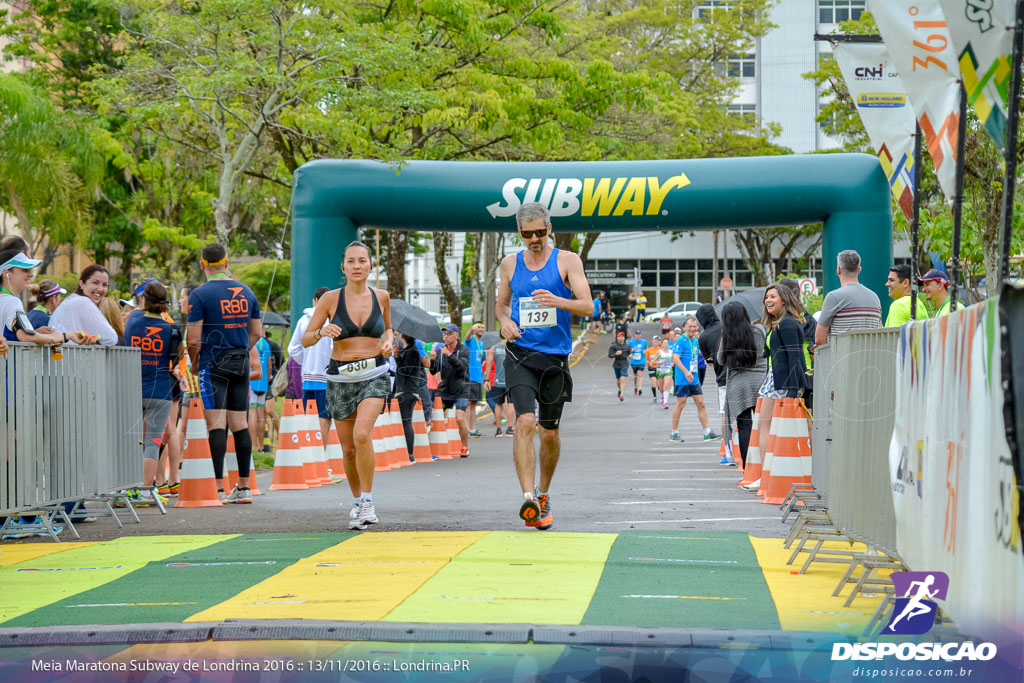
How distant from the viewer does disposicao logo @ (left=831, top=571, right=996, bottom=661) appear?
4.33 metres

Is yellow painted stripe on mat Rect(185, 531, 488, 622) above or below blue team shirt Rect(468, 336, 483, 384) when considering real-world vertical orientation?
below

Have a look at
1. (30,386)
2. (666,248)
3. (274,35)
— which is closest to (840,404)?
(30,386)

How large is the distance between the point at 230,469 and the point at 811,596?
7197mm

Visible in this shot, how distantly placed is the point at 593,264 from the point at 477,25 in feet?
187

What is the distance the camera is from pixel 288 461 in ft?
39.5

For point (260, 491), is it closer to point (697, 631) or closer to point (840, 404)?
point (840, 404)

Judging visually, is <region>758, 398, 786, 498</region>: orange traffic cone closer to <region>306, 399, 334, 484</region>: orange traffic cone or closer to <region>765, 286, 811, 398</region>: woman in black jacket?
<region>765, 286, 811, 398</region>: woman in black jacket

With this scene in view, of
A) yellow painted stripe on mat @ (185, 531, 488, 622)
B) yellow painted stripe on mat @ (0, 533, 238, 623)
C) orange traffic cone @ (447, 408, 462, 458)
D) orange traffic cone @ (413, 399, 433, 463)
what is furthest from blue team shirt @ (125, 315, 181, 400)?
orange traffic cone @ (447, 408, 462, 458)

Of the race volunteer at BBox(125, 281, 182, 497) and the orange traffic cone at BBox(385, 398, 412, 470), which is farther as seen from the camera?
the orange traffic cone at BBox(385, 398, 412, 470)

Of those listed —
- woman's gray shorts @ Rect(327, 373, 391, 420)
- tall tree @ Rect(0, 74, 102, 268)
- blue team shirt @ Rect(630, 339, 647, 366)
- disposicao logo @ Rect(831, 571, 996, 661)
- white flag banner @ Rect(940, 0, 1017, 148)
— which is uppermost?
tall tree @ Rect(0, 74, 102, 268)

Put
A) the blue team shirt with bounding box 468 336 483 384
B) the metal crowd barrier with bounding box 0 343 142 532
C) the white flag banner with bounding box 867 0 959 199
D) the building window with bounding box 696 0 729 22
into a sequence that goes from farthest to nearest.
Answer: the building window with bounding box 696 0 729 22
the blue team shirt with bounding box 468 336 483 384
the metal crowd barrier with bounding box 0 343 142 532
the white flag banner with bounding box 867 0 959 199

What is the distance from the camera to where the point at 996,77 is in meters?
5.35

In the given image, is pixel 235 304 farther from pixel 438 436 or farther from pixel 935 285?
pixel 438 436

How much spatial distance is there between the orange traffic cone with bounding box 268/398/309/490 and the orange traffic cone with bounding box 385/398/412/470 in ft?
9.38
